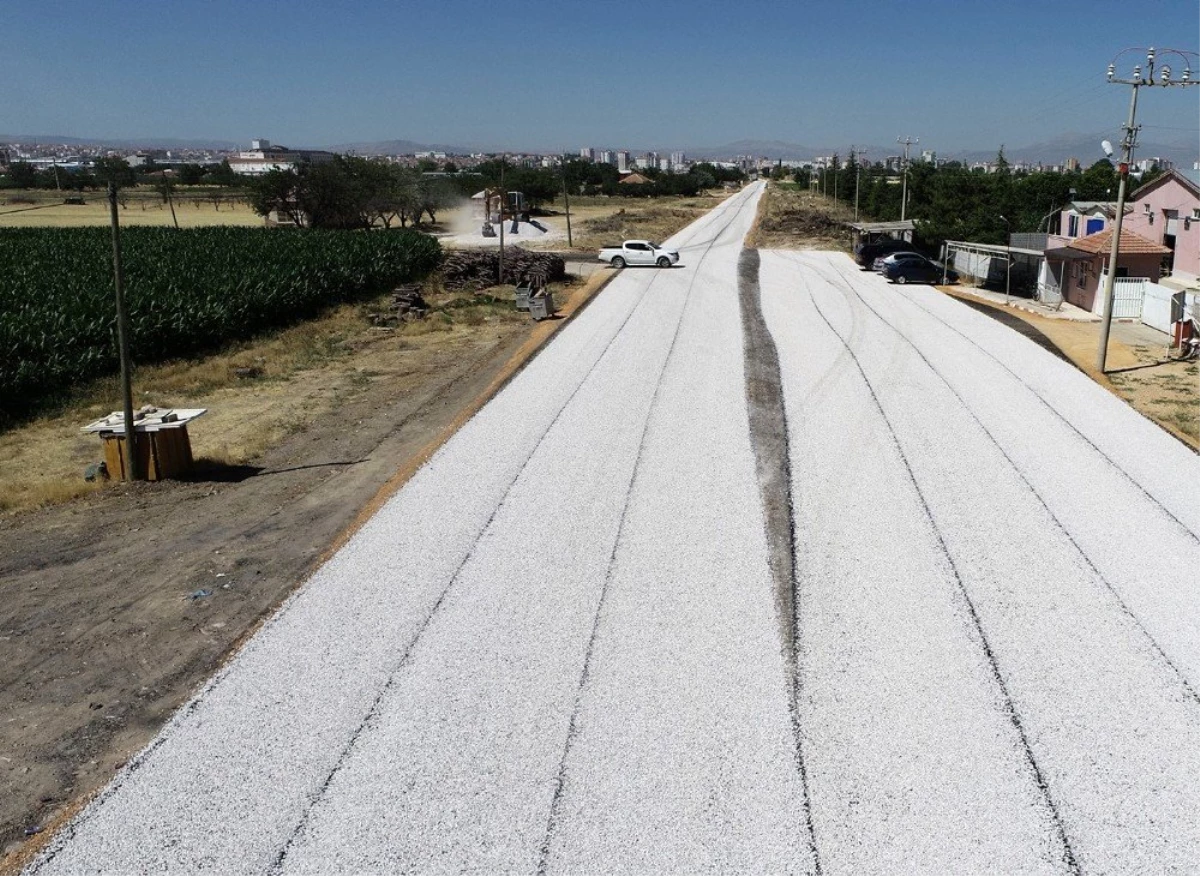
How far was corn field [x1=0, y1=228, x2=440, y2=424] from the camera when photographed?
23.8m

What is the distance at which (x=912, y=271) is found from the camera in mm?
41062

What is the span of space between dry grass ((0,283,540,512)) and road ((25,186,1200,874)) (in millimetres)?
5747

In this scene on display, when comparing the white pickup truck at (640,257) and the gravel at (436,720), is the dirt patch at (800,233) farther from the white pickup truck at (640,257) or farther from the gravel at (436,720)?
the gravel at (436,720)

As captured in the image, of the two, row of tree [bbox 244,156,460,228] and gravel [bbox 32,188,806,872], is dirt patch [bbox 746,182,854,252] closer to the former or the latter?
row of tree [bbox 244,156,460,228]

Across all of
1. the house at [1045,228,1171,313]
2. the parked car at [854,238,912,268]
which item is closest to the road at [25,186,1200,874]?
the house at [1045,228,1171,313]

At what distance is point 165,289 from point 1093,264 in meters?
31.4

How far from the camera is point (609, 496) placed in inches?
578

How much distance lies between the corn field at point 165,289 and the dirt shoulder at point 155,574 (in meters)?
5.76

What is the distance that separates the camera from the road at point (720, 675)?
→ 7.43 m

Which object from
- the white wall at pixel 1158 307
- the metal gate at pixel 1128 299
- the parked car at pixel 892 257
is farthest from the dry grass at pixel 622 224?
the white wall at pixel 1158 307

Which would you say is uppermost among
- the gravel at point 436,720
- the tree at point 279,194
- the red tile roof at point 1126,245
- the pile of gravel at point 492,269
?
the tree at point 279,194

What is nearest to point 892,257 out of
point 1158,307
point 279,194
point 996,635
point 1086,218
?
point 1158,307

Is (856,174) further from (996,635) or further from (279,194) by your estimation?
(996,635)

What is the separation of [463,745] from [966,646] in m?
5.49
